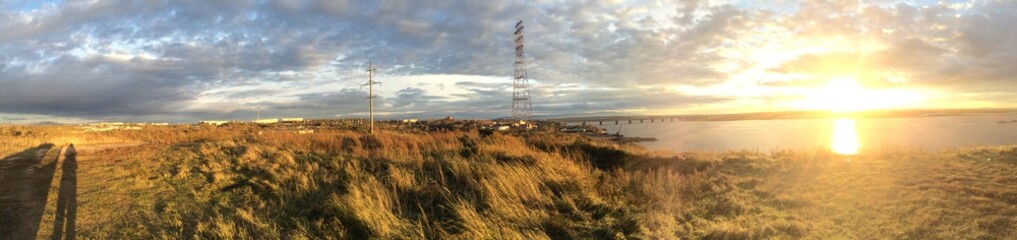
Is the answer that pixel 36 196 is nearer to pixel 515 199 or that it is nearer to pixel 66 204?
pixel 66 204

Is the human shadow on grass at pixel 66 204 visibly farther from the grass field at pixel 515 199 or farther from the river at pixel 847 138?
the river at pixel 847 138

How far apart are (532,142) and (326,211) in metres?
14.5

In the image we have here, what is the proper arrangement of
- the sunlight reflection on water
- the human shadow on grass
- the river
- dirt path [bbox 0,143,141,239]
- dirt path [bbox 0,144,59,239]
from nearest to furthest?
the human shadow on grass, dirt path [bbox 0,143,141,239], dirt path [bbox 0,144,59,239], the sunlight reflection on water, the river

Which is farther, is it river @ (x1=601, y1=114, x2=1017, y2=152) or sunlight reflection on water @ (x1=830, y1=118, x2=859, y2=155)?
river @ (x1=601, y1=114, x2=1017, y2=152)

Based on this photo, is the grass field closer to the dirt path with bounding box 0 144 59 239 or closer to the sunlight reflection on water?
the dirt path with bounding box 0 144 59 239

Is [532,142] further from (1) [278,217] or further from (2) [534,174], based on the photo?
(1) [278,217]

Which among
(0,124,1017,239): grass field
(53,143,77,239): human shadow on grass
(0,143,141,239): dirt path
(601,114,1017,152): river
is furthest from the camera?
(601,114,1017,152): river

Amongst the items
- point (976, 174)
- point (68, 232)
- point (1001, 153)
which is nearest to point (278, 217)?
point (68, 232)

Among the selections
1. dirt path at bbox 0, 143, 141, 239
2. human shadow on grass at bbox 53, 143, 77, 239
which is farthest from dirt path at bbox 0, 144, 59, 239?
human shadow on grass at bbox 53, 143, 77, 239

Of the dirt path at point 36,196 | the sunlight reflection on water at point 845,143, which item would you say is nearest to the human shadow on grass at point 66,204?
the dirt path at point 36,196

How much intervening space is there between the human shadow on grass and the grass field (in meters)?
0.04

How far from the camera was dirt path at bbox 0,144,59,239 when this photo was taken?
7027 millimetres

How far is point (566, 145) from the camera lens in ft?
65.3

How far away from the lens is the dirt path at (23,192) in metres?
7.03
